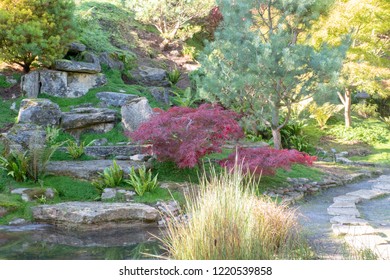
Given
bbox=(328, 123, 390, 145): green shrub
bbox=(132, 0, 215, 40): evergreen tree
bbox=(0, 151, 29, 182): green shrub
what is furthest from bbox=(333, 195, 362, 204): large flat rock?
bbox=(132, 0, 215, 40): evergreen tree

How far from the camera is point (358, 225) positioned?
21.9 feet

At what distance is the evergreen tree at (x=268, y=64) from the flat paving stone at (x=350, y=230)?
4.33 m

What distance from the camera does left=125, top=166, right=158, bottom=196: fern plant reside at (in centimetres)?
831

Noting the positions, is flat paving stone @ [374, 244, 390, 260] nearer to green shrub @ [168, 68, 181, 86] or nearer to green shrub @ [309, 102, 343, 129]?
green shrub @ [309, 102, 343, 129]

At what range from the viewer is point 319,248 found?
5.68 meters

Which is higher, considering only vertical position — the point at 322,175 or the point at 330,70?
the point at 330,70

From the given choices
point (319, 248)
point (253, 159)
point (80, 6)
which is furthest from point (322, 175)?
point (80, 6)

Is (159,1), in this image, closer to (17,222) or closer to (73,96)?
(73,96)

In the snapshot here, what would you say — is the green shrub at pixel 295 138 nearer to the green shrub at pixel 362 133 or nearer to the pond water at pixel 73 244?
the green shrub at pixel 362 133

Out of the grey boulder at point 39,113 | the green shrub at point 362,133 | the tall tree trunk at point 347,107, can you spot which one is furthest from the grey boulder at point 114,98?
the tall tree trunk at point 347,107

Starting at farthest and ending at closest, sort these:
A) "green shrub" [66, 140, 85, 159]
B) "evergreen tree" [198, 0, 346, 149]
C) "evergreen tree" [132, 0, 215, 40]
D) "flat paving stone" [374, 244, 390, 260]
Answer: "evergreen tree" [132, 0, 215, 40] < "evergreen tree" [198, 0, 346, 149] < "green shrub" [66, 140, 85, 159] < "flat paving stone" [374, 244, 390, 260]

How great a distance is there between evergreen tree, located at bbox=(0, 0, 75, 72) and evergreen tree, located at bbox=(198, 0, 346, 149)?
3.79 meters

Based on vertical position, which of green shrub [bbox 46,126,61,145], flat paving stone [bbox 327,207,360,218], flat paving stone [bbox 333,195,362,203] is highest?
green shrub [bbox 46,126,61,145]

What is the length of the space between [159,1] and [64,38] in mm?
5155
